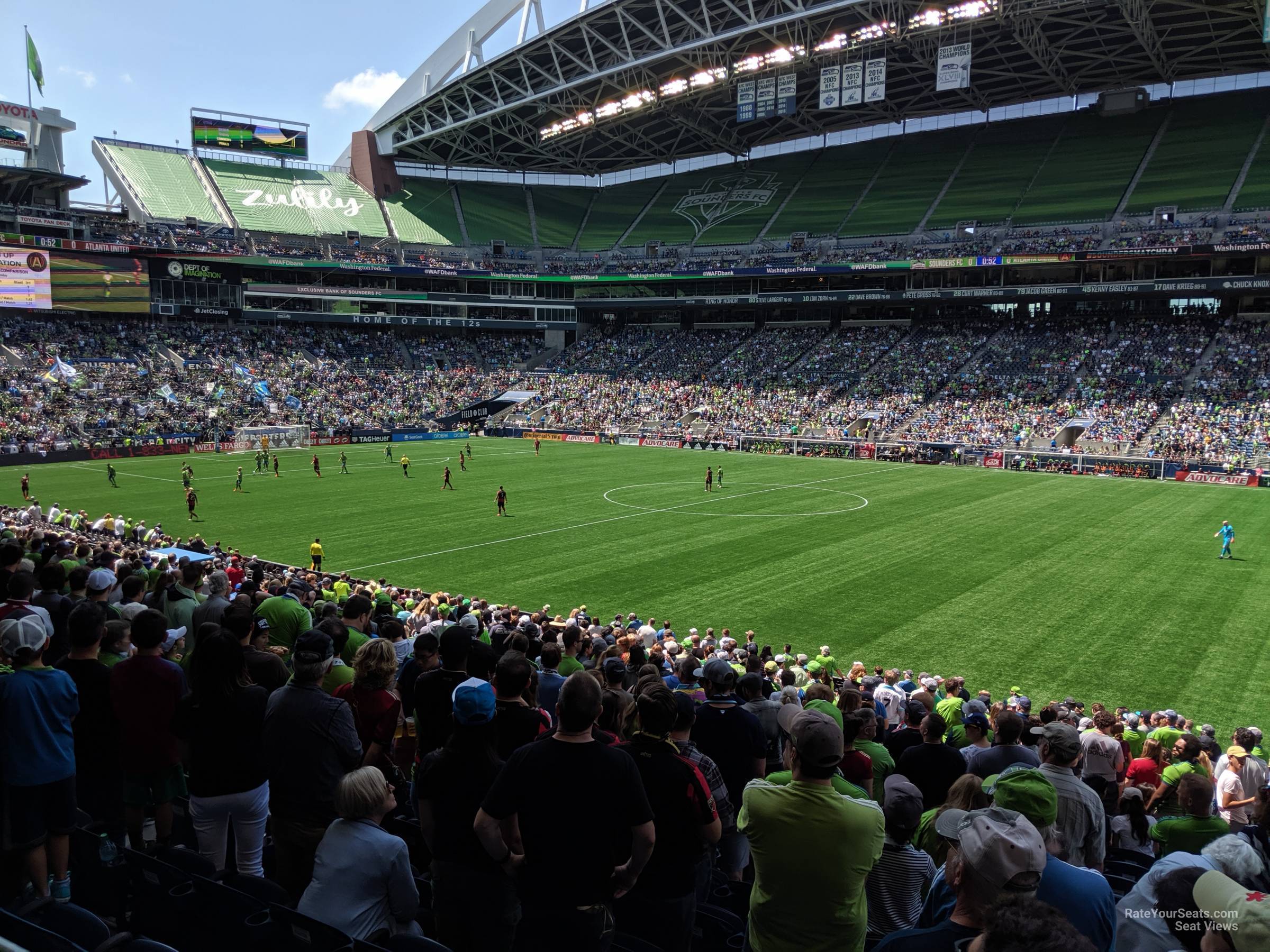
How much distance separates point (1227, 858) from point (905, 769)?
7.93 feet

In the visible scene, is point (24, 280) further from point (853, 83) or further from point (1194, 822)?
point (1194, 822)

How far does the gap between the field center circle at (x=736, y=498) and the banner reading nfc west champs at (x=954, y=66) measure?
26.6 m

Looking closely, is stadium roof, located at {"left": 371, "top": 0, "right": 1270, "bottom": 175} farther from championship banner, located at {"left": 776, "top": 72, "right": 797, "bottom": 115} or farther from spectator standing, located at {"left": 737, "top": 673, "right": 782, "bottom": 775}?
spectator standing, located at {"left": 737, "top": 673, "right": 782, "bottom": 775}

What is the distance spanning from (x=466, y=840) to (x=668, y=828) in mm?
1045

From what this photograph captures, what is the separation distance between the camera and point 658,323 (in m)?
85.2

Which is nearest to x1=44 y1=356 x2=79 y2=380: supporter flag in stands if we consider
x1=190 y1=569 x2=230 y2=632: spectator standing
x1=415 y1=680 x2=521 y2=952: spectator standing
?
x1=190 y1=569 x2=230 y2=632: spectator standing

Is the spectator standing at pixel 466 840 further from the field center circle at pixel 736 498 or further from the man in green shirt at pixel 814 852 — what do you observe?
the field center circle at pixel 736 498

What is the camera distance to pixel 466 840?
4.38 meters

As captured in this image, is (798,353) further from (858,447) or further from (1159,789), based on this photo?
(1159,789)

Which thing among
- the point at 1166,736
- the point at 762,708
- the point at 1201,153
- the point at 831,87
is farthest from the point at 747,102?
the point at 762,708

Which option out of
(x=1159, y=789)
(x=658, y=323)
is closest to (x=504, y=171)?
(x=658, y=323)

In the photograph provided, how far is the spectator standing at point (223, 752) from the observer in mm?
5277

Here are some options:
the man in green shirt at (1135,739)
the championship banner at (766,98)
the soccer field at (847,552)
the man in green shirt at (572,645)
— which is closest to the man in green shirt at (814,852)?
the man in green shirt at (572,645)

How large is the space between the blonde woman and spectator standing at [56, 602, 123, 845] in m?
1.66
